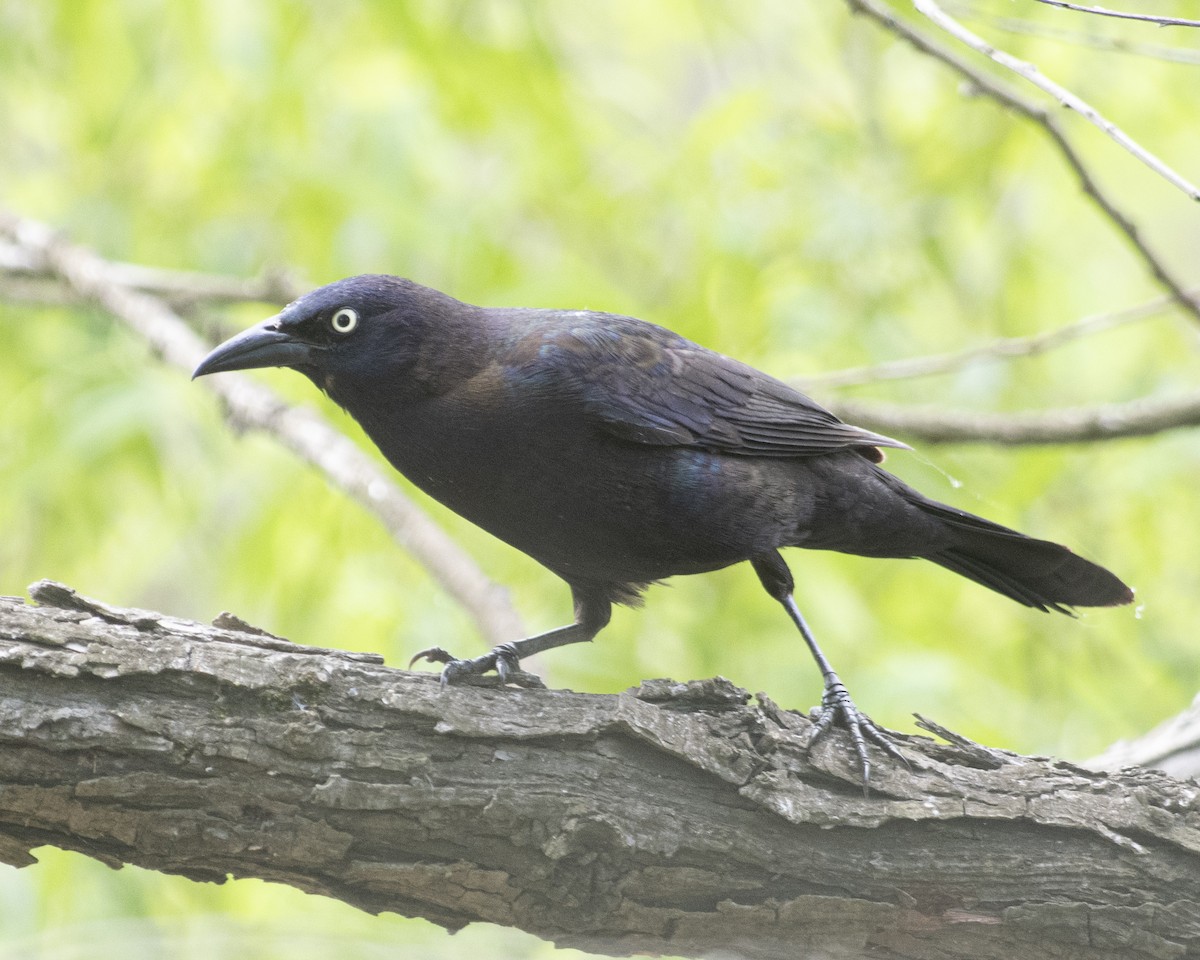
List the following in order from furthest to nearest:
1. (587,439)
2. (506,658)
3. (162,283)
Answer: (162,283)
(506,658)
(587,439)

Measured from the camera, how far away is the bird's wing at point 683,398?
11.8 feet

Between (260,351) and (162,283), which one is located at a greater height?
(162,283)

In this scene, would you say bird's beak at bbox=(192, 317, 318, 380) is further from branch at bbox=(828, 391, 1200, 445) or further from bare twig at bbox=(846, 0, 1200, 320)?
branch at bbox=(828, 391, 1200, 445)

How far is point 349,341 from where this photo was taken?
3582mm

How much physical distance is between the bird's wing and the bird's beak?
71cm

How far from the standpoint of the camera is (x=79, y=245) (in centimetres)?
586

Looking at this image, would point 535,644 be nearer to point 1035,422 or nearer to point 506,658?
point 506,658

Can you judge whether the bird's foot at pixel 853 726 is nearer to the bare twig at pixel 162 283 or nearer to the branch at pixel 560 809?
the branch at pixel 560 809

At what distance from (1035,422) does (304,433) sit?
8.34 ft

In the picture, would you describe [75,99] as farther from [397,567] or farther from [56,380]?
[397,567]

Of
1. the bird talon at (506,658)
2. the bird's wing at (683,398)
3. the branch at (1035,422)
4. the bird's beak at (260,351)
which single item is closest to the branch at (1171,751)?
the branch at (1035,422)

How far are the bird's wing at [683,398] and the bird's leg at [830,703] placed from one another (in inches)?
15.2

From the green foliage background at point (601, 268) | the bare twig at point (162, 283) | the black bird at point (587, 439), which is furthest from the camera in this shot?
the bare twig at point (162, 283)

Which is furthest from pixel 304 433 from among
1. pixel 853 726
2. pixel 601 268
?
pixel 601 268
